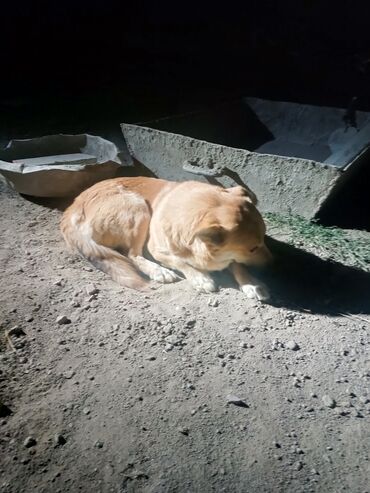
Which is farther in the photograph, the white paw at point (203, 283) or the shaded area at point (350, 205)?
the shaded area at point (350, 205)

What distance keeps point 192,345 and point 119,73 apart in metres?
7.98

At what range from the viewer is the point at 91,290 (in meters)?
3.61

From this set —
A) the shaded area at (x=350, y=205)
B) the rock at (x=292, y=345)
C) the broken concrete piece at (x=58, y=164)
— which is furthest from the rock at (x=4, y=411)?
the shaded area at (x=350, y=205)

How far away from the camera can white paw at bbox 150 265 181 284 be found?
3789 millimetres

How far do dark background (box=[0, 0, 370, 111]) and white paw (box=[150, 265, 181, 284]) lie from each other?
5034 mm

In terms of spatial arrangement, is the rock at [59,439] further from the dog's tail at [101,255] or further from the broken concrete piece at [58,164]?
the broken concrete piece at [58,164]

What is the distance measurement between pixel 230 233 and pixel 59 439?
171 cm

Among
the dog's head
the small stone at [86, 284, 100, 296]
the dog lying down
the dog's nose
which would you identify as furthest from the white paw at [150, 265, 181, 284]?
the dog's nose

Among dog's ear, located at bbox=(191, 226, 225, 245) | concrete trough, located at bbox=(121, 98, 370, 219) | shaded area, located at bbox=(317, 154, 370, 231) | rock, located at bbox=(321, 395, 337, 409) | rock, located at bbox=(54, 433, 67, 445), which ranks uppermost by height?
concrete trough, located at bbox=(121, 98, 370, 219)

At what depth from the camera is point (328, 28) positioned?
8.38 m

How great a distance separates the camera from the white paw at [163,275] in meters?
3.79

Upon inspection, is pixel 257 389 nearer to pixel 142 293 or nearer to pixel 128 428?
pixel 128 428

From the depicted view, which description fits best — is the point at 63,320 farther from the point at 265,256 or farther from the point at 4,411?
the point at 265,256

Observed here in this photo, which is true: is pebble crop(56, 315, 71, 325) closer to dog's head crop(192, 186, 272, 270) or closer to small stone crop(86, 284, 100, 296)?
small stone crop(86, 284, 100, 296)
